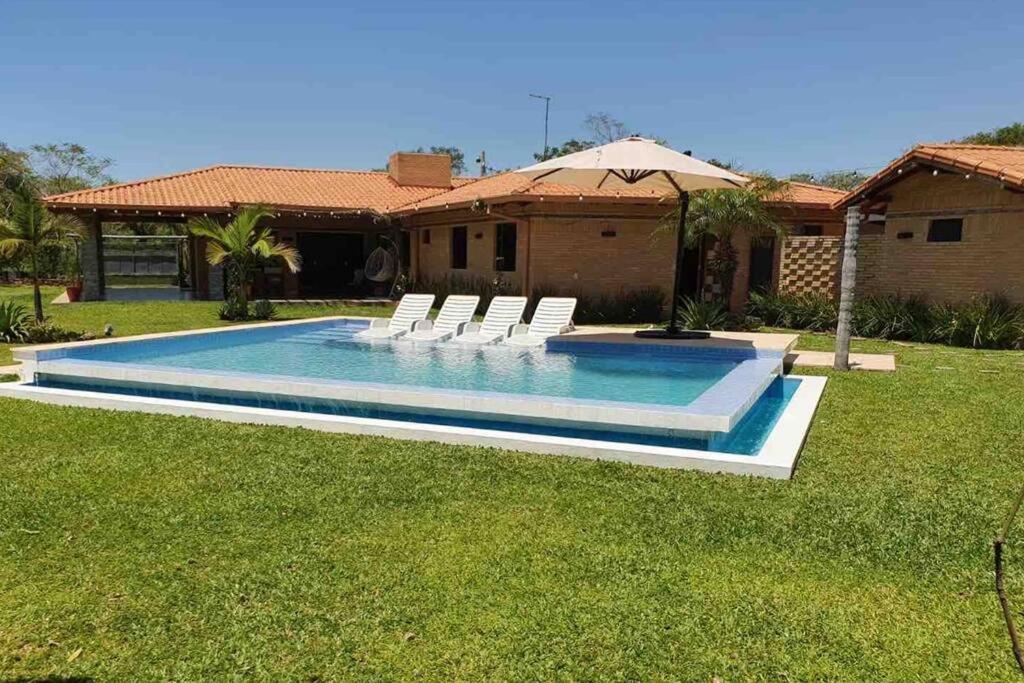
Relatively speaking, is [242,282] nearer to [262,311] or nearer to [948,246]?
[262,311]

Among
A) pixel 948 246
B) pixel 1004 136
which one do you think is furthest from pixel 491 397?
pixel 1004 136

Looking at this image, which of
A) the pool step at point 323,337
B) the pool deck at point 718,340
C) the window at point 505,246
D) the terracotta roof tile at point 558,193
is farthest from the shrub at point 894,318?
the pool step at point 323,337

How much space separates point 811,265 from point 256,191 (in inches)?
737

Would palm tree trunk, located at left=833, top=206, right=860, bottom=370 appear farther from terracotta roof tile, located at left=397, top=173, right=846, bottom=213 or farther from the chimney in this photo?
the chimney

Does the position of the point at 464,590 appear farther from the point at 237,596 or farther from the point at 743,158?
the point at 743,158

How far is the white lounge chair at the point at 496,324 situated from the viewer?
13.1m

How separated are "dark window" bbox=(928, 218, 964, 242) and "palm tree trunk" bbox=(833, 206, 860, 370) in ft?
20.3

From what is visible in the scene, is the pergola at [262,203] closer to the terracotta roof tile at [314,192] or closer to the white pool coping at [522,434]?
the terracotta roof tile at [314,192]

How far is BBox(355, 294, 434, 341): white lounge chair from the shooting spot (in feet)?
46.1

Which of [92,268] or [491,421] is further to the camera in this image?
[92,268]

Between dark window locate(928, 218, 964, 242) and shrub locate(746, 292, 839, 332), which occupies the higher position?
dark window locate(928, 218, 964, 242)

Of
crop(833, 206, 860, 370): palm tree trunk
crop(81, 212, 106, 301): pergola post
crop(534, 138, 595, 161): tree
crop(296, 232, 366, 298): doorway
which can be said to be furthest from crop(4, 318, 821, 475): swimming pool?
crop(534, 138, 595, 161): tree

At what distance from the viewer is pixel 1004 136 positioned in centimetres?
3716

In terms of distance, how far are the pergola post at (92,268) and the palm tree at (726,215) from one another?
59.3 feet
